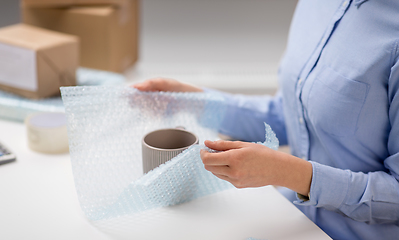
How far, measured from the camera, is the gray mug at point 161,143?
23.3 inches

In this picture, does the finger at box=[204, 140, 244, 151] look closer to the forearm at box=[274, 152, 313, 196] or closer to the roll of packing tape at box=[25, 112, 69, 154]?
the forearm at box=[274, 152, 313, 196]

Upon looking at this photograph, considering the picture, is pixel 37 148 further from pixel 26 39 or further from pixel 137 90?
pixel 26 39

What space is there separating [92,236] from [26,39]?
66cm

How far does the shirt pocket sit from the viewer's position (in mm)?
644

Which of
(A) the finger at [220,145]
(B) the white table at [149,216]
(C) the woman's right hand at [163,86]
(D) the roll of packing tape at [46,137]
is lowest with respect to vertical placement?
(B) the white table at [149,216]

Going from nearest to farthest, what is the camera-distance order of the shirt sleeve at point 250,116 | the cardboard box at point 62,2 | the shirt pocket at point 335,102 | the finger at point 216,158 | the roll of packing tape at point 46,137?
the finger at point 216,158, the shirt pocket at point 335,102, the roll of packing tape at point 46,137, the shirt sleeve at point 250,116, the cardboard box at point 62,2

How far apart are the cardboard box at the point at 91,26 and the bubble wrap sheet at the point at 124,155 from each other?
2.05 feet

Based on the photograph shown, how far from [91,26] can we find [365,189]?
0.98 m

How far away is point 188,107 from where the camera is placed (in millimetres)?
736

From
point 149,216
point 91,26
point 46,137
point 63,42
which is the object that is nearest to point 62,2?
point 91,26

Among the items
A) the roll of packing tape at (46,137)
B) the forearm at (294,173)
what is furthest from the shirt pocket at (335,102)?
the roll of packing tape at (46,137)

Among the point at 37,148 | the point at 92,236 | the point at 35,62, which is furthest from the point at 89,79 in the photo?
the point at 92,236

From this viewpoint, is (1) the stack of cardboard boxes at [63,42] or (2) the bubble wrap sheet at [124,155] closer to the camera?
(2) the bubble wrap sheet at [124,155]

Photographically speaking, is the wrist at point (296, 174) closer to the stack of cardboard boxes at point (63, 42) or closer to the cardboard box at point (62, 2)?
the stack of cardboard boxes at point (63, 42)
